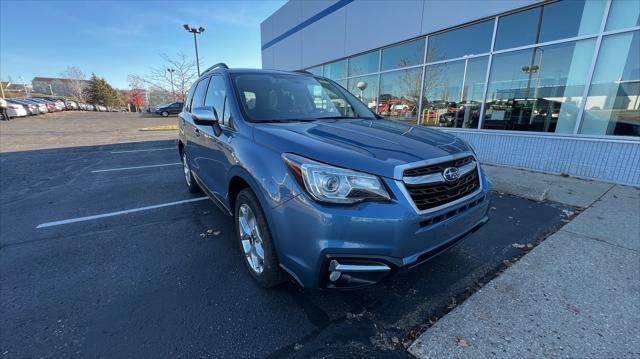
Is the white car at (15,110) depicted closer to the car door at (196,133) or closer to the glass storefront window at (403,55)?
the car door at (196,133)

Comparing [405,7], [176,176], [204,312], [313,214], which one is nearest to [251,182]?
[313,214]

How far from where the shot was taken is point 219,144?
2.80m

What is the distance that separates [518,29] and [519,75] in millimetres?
1019

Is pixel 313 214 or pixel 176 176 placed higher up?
pixel 313 214

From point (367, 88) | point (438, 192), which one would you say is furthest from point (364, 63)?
point (438, 192)

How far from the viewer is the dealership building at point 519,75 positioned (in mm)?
5234

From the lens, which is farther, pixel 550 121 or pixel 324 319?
pixel 550 121

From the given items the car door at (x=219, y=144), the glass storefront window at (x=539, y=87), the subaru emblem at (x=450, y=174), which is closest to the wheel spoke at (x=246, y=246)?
the car door at (x=219, y=144)

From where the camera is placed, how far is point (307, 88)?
327 centimetres

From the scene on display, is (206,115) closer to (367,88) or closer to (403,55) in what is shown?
(403,55)

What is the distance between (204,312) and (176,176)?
4863 mm

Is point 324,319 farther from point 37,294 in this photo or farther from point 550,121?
point 550,121

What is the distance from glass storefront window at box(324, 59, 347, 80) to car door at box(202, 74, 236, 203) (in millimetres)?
9385

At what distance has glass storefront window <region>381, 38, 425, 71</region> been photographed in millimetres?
8500
